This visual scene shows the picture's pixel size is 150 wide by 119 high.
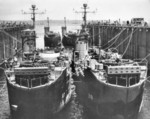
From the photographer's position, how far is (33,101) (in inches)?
945

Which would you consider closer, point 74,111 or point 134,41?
point 74,111

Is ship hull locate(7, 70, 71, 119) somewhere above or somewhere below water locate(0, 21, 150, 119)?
above

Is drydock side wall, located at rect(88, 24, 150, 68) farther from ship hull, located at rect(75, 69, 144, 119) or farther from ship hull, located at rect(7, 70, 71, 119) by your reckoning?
ship hull, located at rect(7, 70, 71, 119)

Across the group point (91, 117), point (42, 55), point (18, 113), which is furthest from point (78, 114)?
point (42, 55)

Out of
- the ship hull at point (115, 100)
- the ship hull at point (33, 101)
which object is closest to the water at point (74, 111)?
the ship hull at point (115, 100)

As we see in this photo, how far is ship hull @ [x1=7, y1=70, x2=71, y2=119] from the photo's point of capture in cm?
2377

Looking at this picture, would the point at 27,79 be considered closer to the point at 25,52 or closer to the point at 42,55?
the point at 42,55

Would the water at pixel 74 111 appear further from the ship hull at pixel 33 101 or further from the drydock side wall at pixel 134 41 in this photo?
the drydock side wall at pixel 134 41

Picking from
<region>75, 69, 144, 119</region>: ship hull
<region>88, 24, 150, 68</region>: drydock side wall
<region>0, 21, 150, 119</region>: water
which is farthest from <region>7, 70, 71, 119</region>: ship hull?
<region>88, 24, 150, 68</region>: drydock side wall

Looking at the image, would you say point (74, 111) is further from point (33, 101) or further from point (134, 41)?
point (134, 41)

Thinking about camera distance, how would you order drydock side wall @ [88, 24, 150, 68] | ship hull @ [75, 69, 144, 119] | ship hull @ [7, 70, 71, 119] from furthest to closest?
drydock side wall @ [88, 24, 150, 68]
ship hull @ [7, 70, 71, 119]
ship hull @ [75, 69, 144, 119]

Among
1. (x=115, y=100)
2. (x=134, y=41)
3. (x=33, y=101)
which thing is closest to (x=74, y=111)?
(x=33, y=101)

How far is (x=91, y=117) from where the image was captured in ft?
85.1

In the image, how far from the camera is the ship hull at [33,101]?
23766 mm
